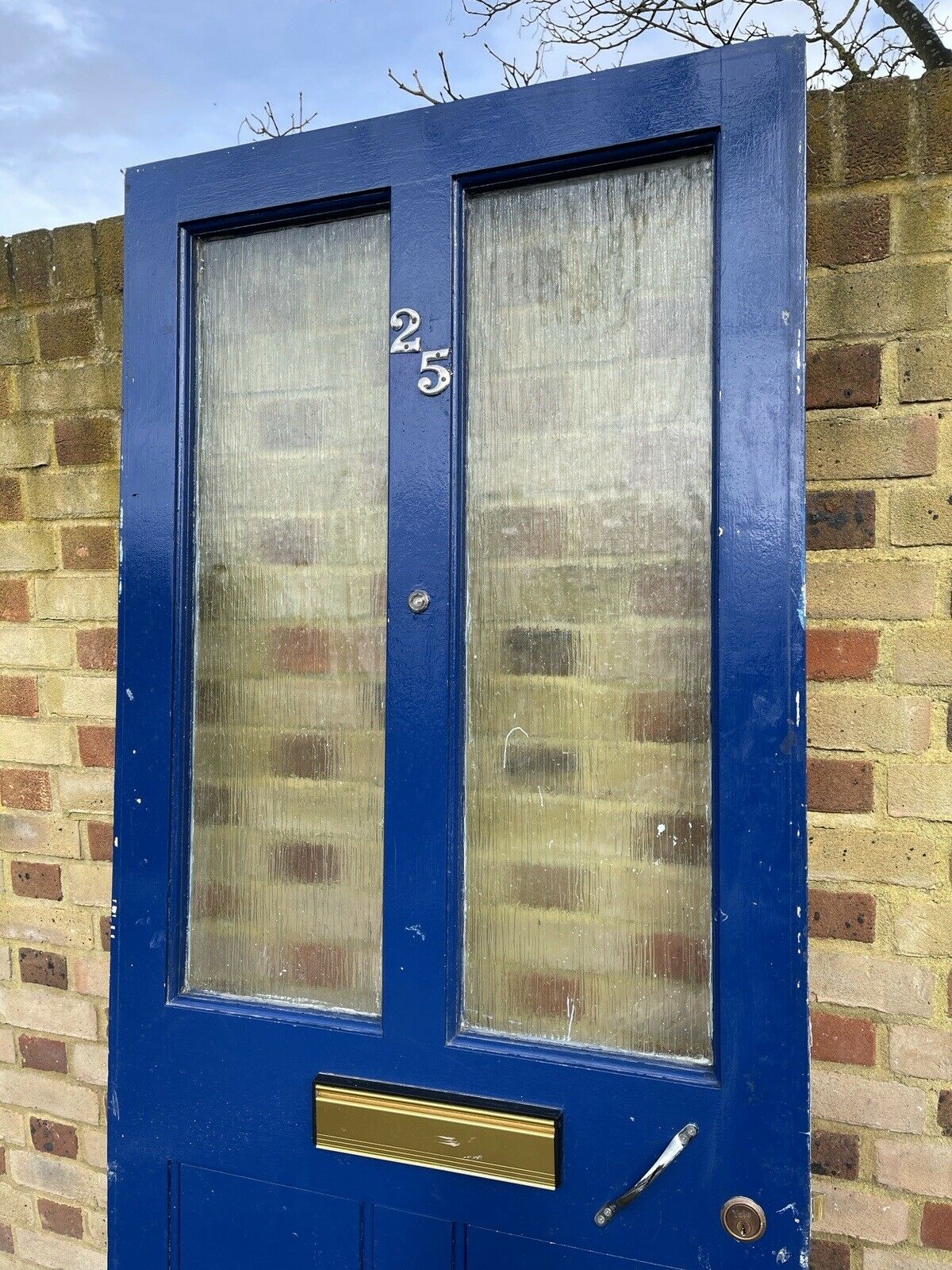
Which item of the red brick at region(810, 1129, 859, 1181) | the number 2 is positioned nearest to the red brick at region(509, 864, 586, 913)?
the red brick at region(810, 1129, 859, 1181)

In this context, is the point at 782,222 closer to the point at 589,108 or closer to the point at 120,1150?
the point at 589,108

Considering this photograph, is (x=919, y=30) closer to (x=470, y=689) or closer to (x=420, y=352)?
(x=420, y=352)

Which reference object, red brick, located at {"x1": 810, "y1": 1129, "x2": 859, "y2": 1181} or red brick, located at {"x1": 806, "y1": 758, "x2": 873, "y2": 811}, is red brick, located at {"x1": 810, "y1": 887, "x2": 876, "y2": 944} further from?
red brick, located at {"x1": 810, "y1": 1129, "x2": 859, "y2": 1181}

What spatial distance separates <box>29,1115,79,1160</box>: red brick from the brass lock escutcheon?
1312mm

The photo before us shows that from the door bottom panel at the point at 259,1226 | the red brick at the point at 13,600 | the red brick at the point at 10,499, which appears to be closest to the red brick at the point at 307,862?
the door bottom panel at the point at 259,1226

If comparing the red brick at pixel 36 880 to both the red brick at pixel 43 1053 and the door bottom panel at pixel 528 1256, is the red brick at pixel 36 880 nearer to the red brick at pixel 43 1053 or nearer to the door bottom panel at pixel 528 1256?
the red brick at pixel 43 1053

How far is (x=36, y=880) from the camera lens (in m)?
Result: 1.93

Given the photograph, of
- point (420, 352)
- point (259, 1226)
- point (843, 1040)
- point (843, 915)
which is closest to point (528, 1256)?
point (259, 1226)

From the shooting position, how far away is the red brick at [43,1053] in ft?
6.30

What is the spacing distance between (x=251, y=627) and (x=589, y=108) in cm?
90

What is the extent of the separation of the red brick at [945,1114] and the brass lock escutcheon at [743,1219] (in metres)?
0.38

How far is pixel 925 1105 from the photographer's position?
144cm

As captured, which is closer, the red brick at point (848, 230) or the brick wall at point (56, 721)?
the red brick at point (848, 230)

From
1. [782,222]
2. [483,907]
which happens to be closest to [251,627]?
[483,907]
